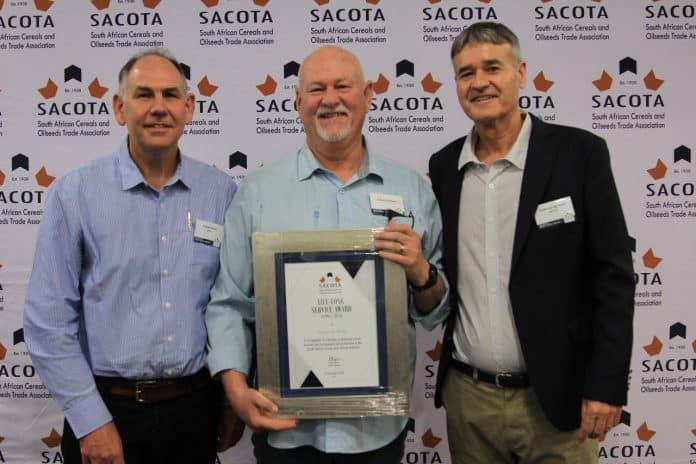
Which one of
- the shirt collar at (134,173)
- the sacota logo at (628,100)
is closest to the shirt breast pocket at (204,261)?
the shirt collar at (134,173)

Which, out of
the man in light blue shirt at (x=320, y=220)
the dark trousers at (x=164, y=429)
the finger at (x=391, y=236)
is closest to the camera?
the finger at (x=391, y=236)

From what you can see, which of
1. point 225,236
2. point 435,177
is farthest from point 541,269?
point 225,236

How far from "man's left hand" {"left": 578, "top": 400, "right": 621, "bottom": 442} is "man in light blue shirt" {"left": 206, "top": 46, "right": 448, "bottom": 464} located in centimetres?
54

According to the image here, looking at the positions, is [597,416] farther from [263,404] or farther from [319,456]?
[263,404]

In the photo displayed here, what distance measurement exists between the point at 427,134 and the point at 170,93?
1.46 metres

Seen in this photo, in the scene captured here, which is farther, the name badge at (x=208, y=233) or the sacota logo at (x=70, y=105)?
the sacota logo at (x=70, y=105)

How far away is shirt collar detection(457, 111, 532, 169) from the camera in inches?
72.7

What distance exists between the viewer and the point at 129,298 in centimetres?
180

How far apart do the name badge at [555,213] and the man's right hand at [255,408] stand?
39.9 inches

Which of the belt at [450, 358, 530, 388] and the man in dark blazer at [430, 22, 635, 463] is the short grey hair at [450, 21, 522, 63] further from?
→ the belt at [450, 358, 530, 388]

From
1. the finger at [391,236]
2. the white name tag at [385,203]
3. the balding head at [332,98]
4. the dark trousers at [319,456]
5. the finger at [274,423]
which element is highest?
the balding head at [332,98]

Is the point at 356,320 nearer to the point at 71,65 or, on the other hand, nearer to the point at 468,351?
the point at 468,351

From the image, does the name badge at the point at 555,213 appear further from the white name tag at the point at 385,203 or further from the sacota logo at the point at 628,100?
the sacota logo at the point at 628,100

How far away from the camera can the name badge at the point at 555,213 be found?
1.74m
